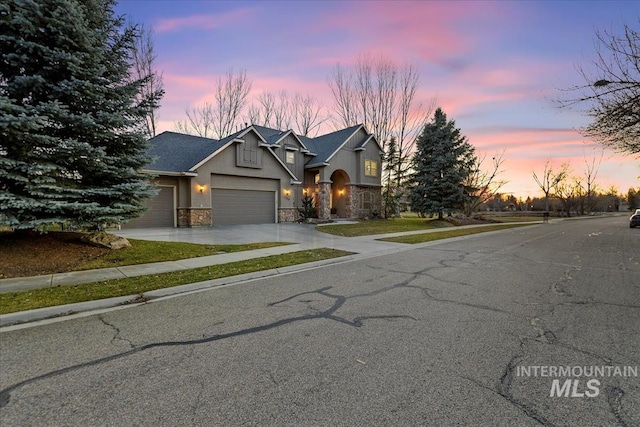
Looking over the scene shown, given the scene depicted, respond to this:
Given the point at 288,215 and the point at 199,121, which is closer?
the point at 288,215

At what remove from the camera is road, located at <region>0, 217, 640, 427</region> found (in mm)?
2123

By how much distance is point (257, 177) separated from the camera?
1962cm

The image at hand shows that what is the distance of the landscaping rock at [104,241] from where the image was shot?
8.48 m

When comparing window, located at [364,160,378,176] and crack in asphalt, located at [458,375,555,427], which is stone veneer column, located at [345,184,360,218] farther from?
crack in asphalt, located at [458,375,555,427]

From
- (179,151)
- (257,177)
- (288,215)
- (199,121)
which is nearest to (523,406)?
(257,177)

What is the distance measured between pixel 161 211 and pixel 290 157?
1045cm

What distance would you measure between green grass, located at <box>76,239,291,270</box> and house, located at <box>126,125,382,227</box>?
5.48 metres

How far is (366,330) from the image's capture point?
142 inches

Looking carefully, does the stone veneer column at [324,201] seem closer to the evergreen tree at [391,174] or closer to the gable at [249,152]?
the gable at [249,152]

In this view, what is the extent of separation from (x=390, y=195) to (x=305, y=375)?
87.4ft

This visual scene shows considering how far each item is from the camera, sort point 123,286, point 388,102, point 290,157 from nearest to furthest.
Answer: point 123,286, point 290,157, point 388,102

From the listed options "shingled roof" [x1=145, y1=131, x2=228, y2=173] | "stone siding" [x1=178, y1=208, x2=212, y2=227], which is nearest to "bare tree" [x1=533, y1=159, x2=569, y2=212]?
"shingled roof" [x1=145, y1=131, x2=228, y2=173]

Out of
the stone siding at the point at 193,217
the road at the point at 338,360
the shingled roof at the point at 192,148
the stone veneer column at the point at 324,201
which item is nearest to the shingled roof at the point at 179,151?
the shingled roof at the point at 192,148

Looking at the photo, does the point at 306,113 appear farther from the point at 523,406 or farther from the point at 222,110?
the point at 523,406
